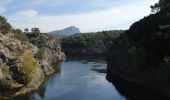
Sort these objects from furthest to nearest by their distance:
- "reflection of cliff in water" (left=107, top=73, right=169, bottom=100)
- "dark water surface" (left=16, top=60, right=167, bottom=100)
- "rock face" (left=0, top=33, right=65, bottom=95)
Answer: "rock face" (left=0, top=33, right=65, bottom=95)
"dark water surface" (left=16, top=60, right=167, bottom=100)
"reflection of cliff in water" (left=107, top=73, right=169, bottom=100)

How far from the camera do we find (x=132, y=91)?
315ft

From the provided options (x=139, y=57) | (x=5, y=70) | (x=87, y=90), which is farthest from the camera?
(x=87, y=90)

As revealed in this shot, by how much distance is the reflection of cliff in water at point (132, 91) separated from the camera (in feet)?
278

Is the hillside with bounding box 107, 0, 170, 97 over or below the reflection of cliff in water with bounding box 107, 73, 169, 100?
over

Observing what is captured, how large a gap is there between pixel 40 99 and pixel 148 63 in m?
32.2

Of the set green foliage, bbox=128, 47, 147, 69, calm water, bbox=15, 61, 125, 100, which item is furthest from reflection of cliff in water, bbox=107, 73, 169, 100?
green foliage, bbox=128, 47, 147, 69

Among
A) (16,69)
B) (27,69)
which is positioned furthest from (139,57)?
(16,69)

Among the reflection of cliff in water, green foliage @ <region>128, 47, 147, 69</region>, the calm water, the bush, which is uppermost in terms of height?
green foliage @ <region>128, 47, 147, 69</region>

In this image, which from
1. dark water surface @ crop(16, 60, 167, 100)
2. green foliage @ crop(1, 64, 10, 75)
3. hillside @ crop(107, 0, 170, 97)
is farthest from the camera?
green foliage @ crop(1, 64, 10, 75)

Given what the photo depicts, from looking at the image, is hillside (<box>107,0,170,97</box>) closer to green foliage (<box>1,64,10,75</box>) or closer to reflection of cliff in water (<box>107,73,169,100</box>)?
reflection of cliff in water (<box>107,73,169,100</box>)

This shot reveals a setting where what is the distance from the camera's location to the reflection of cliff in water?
84750mm

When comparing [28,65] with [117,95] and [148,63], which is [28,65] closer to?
[117,95]

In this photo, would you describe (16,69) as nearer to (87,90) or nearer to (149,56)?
(87,90)

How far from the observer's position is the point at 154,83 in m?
89.2
